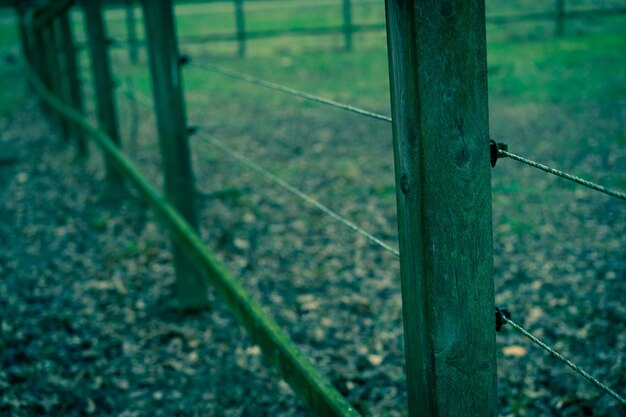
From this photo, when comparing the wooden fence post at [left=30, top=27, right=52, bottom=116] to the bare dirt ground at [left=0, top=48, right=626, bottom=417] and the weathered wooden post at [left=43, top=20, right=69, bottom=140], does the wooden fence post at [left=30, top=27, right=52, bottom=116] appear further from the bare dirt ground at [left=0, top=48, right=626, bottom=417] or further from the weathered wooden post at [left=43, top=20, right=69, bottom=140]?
the bare dirt ground at [left=0, top=48, right=626, bottom=417]

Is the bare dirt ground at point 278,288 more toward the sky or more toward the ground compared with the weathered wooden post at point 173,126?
more toward the ground

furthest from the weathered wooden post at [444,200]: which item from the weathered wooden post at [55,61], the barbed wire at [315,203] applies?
the weathered wooden post at [55,61]

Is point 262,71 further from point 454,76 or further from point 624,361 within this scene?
point 454,76

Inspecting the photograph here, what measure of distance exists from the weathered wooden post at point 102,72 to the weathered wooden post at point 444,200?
4490 mm

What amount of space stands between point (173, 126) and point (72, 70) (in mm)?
3956

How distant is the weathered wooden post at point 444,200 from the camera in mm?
1221

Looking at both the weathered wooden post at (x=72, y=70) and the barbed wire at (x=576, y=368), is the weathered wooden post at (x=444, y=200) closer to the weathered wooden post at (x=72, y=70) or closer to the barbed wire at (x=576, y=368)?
the barbed wire at (x=576, y=368)

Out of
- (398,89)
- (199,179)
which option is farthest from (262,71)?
(398,89)

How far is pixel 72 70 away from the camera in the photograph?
6.93 meters

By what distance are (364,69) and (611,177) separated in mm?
6870

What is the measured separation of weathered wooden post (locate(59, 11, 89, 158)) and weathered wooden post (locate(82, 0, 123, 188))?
2.80 feet

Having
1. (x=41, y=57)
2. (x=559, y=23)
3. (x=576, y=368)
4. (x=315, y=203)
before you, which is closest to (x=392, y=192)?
(x=315, y=203)

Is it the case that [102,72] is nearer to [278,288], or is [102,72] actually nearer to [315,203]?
[278,288]

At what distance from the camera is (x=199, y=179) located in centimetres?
652
